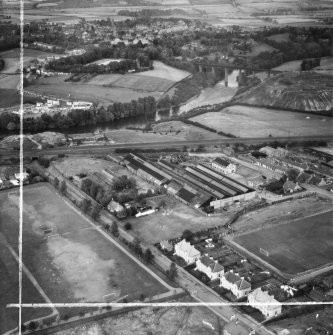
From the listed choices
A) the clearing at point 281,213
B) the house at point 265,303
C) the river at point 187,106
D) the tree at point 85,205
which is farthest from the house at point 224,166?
the house at point 265,303

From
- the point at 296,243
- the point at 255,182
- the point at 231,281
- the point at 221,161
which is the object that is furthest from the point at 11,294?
the point at 221,161

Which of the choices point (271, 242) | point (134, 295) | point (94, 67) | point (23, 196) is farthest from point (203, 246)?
point (94, 67)

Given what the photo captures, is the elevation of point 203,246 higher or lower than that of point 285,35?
lower

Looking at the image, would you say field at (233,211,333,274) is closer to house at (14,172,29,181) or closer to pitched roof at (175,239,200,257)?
pitched roof at (175,239,200,257)

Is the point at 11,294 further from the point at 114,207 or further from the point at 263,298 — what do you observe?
the point at 263,298

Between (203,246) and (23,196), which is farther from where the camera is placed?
(23,196)

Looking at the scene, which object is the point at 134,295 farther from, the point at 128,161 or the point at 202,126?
the point at 202,126

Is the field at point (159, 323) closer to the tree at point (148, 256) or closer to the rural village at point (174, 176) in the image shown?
the rural village at point (174, 176)
